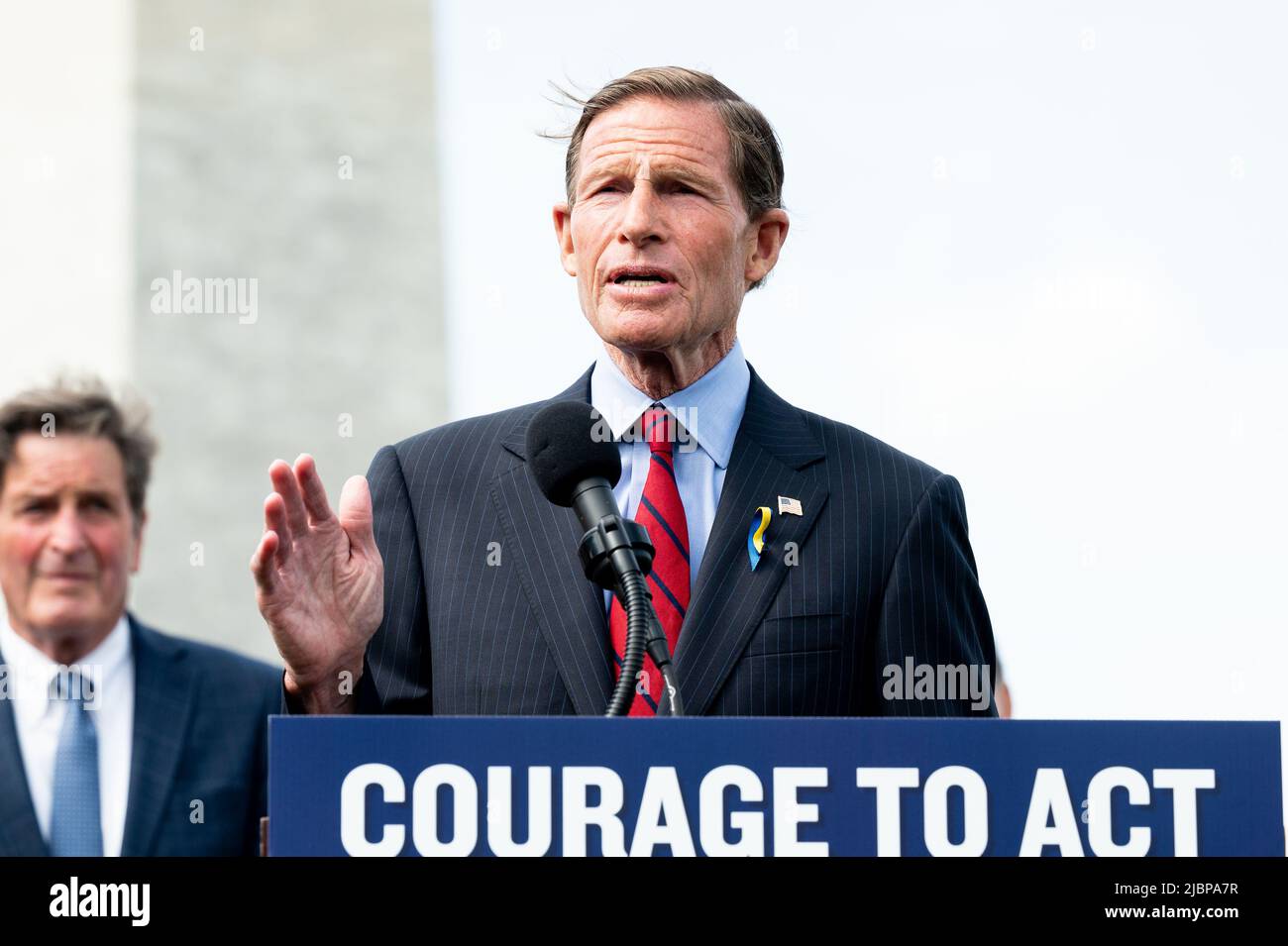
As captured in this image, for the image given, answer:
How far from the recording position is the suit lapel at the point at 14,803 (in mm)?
3529

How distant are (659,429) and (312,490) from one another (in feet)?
2.27

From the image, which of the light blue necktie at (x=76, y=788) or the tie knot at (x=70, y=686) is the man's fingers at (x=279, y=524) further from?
the tie knot at (x=70, y=686)

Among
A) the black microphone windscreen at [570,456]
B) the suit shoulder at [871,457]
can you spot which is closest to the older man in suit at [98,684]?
the suit shoulder at [871,457]

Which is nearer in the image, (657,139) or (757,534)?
(757,534)

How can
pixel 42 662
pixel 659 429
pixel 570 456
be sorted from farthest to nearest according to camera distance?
pixel 42 662 → pixel 659 429 → pixel 570 456

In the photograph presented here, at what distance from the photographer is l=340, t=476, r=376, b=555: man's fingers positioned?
7.16ft

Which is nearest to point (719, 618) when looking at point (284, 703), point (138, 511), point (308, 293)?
point (284, 703)

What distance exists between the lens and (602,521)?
1.87m

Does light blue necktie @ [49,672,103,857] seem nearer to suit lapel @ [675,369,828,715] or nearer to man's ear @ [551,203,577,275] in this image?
man's ear @ [551,203,577,275]
